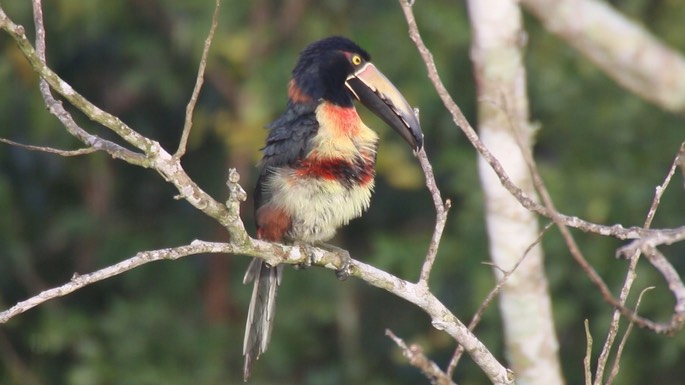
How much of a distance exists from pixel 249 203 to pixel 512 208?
2.52 metres

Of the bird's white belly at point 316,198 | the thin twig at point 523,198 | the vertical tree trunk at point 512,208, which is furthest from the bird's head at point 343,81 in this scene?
the thin twig at point 523,198

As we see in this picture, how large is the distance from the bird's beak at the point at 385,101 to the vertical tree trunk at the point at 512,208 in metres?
0.42

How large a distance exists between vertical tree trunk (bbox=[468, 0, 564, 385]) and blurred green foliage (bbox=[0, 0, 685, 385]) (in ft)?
5.08

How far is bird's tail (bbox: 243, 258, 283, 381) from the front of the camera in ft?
13.2

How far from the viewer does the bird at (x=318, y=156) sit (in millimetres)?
3916

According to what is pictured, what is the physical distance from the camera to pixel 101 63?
7.43m

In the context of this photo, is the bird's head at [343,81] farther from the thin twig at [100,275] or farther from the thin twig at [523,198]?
the thin twig at [100,275]

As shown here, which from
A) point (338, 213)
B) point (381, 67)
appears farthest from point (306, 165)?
point (381, 67)

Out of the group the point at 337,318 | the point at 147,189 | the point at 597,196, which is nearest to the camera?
the point at 597,196

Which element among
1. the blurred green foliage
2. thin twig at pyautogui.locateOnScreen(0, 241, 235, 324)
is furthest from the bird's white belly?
the blurred green foliage

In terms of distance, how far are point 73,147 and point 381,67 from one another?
6.12 ft

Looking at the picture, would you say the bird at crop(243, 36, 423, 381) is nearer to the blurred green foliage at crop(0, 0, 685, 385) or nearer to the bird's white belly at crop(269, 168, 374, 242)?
the bird's white belly at crop(269, 168, 374, 242)

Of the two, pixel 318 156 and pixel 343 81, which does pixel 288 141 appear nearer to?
pixel 318 156

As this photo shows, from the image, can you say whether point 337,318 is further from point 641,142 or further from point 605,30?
point 605,30
